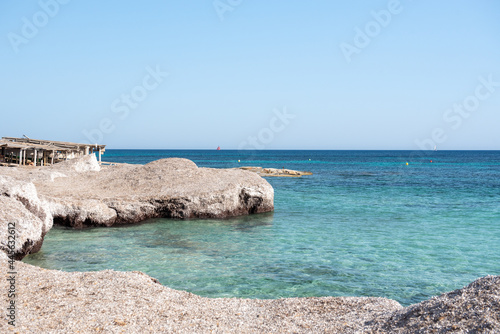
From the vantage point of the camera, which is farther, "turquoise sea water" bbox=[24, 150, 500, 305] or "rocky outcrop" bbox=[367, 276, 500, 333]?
"turquoise sea water" bbox=[24, 150, 500, 305]

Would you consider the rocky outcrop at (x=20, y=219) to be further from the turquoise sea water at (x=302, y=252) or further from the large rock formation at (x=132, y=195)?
the turquoise sea water at (x=302, y=252)

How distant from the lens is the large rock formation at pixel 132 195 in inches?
619

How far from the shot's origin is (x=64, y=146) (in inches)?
1767

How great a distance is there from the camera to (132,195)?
21.7m

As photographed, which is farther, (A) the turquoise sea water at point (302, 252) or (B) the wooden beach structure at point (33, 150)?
(B) the wooden beach structure at point (33, 150)

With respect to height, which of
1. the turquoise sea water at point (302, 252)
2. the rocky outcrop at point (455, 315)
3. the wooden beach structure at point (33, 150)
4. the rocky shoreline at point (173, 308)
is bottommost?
the turquoise sea water at point (302, 252)

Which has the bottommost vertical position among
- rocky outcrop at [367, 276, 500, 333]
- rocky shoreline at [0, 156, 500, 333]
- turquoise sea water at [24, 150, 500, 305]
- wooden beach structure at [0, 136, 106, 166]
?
turquoise sea water at [24, 150, 500, 305]

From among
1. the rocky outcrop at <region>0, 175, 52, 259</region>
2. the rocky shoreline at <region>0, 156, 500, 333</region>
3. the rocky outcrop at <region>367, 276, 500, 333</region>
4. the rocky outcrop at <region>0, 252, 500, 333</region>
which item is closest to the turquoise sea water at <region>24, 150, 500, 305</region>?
the rocky outcrop at <region>0, 175, 52, 259</region>

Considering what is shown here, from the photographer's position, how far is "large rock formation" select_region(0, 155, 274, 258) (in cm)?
1571

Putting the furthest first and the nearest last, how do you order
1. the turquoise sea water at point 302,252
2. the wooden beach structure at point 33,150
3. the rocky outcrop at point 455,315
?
1. the wooden beach structure at point 33,150
2. the turquoise sea water at point 302,252
3. the rocky outcrop at point 455,315

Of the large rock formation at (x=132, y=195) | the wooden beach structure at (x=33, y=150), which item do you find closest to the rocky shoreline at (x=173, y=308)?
the large rock formation at (x=132, y=195)

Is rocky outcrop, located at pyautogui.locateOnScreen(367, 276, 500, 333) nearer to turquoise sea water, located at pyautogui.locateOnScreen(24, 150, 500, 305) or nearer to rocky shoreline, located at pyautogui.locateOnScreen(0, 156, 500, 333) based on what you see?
rocky shoreline, located at pyautogui.locateOnScreen(0, 156, 500, 333)

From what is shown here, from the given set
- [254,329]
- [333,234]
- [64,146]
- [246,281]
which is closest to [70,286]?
[254,329]

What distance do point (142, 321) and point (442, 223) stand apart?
61.0 feet
